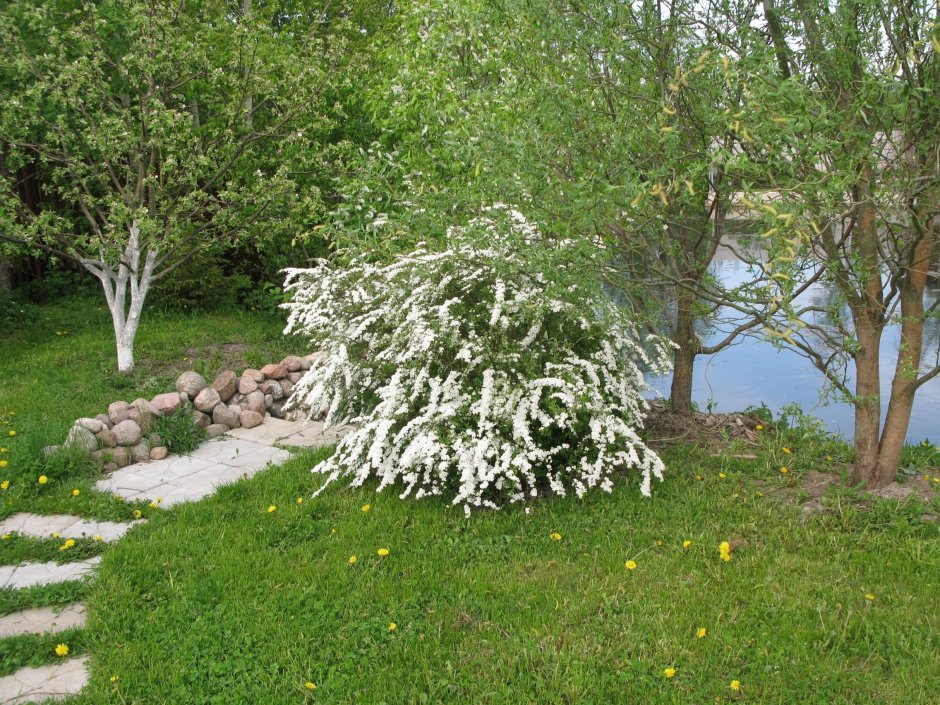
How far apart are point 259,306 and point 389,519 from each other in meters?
6.29

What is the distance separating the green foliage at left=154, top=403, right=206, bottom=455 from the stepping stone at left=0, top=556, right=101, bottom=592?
5.94 feet

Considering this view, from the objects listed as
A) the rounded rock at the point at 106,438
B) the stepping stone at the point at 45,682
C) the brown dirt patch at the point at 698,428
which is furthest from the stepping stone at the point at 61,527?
the brown dirt patch at the point at 698,428

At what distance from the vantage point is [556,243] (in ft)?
14.5

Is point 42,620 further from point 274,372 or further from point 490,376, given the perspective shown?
point 274,372

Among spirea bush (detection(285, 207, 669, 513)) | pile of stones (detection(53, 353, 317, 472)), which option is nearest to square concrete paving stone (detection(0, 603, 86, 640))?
spirea bush (detection(285, 207, 669, 513))

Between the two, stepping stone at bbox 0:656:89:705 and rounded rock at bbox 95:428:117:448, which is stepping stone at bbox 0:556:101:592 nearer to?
stepping stone at bbox 0:656:89:705

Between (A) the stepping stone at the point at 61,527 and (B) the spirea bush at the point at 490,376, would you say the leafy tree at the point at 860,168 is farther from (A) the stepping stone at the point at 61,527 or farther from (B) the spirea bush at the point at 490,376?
(A) the stepping stone at the point at 61,527

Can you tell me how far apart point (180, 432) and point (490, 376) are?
2.86 metres

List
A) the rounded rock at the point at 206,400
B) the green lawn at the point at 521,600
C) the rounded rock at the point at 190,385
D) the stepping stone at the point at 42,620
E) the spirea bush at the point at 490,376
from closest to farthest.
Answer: the green lawn at the point at 521,600, the stepping stone at the point at 42,620, the spirea bush at the point at 490,376, the rounded rock at the point at 206,400, the rounded rock at the point at 190,385

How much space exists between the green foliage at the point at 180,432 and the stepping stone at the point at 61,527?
1237mm

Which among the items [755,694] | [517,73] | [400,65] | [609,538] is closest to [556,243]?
[517,73]

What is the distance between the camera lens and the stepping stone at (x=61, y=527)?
4230mm

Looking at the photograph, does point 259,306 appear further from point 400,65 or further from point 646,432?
point 646,432

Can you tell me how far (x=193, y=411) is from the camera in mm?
6148
